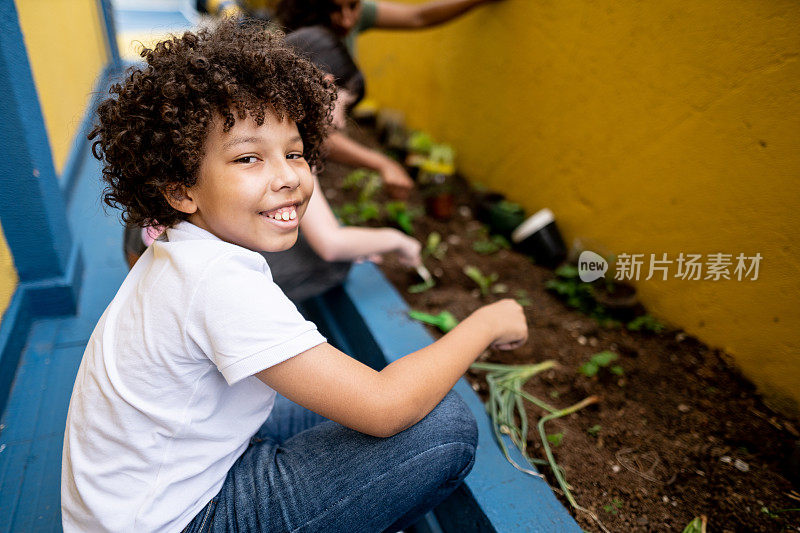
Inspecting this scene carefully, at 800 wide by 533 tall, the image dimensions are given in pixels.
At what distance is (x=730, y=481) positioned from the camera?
5.01ft

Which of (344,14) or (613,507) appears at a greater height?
(344,14)

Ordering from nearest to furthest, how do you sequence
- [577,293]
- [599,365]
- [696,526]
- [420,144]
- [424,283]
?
[696,526] < [599,365] < [577,293] < [424,283] < [420,144]

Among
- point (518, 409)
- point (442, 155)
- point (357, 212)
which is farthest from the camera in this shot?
point (442, 155)

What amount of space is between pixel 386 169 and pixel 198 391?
1634 millimetres

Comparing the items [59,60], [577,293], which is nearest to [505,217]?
[577,293]

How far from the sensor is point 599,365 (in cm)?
196

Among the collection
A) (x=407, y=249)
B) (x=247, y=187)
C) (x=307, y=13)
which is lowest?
(x=407, y=249)

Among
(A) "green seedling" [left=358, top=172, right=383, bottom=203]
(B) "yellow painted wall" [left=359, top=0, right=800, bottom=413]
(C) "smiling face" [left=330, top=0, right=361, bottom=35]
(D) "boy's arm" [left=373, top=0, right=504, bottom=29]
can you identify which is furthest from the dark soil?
(D) "boy's arm" [left=373, top=0, right=504, bottom=29]

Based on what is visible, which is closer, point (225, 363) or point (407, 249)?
point (225, 363)

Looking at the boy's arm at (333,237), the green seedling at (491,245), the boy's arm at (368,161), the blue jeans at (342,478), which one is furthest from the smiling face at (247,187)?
the green seedling at (491,245)

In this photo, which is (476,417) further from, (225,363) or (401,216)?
(401,216)

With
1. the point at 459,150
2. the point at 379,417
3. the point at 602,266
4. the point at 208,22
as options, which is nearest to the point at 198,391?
the point at 379,417

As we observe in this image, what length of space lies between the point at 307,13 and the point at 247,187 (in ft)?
5.50

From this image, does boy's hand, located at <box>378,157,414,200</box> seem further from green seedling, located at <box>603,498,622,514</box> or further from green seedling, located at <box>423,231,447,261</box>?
green seedling, located at <box>603,498,622,514</box>
